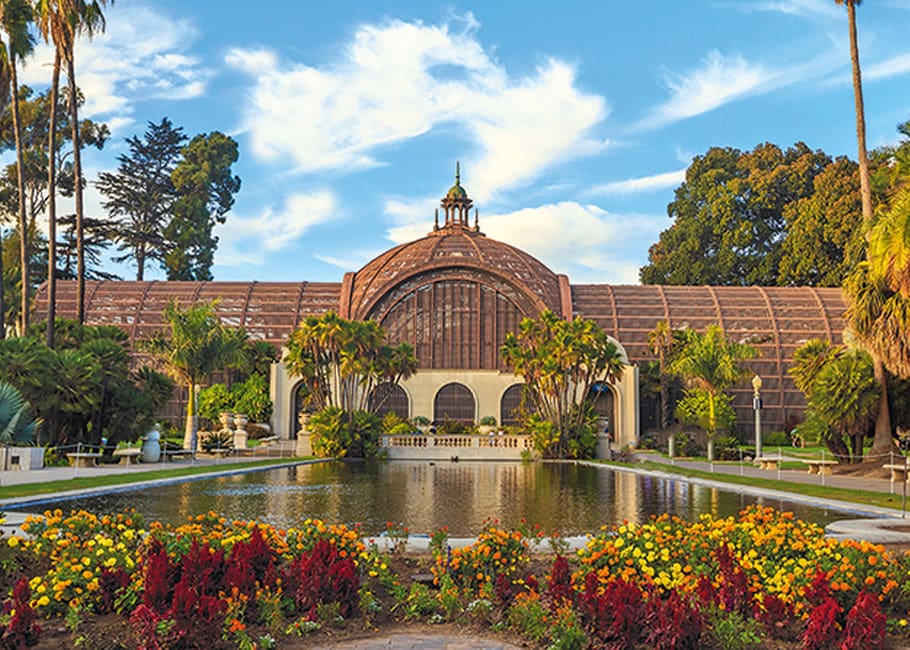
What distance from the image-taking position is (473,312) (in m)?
57.5

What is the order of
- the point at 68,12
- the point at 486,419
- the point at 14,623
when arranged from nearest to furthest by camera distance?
the point at 14,623 → the point at 68,12 → the point at 486,419

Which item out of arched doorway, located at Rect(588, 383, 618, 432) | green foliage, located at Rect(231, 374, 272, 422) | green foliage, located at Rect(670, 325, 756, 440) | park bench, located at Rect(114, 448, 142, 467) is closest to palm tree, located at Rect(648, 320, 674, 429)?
arched doorway, located at Rect(588, 383, 618, 432)

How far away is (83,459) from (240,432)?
17.2m

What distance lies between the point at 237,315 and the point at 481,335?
17.1 m

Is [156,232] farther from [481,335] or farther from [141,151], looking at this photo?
[481,335]

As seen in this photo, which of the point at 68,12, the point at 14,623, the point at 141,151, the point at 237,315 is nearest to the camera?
the point at 14,623

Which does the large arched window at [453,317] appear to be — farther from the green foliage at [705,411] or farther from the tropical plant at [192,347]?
the tropical plant at [192,347]

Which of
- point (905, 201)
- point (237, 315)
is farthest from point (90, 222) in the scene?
point (905, 201)

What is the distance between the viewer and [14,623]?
6605 millimetres

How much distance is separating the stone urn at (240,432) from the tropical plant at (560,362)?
1497 cm

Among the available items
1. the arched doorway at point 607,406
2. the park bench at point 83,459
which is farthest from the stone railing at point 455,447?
the park bench at point 83,459

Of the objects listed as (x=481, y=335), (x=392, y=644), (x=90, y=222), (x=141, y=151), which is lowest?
(x=392, y=644)

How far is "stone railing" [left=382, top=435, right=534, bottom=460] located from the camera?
43.7 meters

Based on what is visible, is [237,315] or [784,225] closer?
[237,315]
